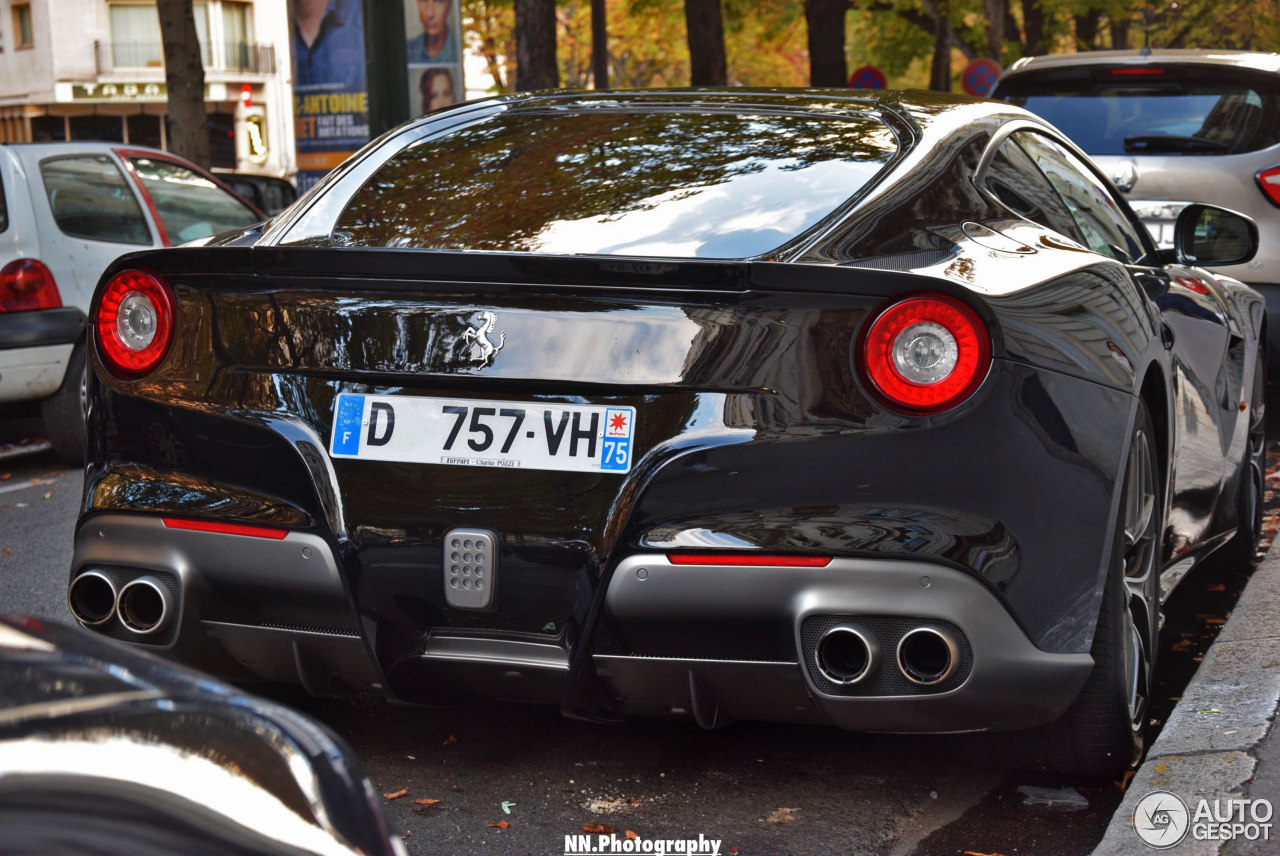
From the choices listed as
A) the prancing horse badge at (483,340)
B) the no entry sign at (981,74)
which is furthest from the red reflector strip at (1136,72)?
the no entry sign at (981,74)

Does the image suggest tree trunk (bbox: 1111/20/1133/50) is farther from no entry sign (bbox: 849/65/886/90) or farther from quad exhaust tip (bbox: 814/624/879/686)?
quad exhaust tip (bbox: 814/624/879/686)

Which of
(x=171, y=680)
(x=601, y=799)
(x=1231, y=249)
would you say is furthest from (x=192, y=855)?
(x=1231, y=249)

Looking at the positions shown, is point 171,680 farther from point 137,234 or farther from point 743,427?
point 137,234

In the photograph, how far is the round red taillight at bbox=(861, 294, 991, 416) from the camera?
3.05 m

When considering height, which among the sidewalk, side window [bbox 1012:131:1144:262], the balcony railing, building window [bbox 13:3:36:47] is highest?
building window [bbox 13:3:36:47]

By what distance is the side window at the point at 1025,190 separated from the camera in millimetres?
3869

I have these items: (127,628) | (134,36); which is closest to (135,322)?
(127,628)

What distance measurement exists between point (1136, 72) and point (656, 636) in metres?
6.39

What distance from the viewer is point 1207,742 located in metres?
3.48

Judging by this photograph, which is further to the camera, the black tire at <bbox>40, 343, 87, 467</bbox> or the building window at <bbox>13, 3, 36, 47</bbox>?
the building window at <bbox>13, 3, 36, 47</bbox>

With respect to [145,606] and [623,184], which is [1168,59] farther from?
[145,606]

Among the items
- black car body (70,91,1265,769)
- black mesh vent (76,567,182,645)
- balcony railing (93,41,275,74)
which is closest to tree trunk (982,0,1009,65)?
black car body (70,91,1265,769)

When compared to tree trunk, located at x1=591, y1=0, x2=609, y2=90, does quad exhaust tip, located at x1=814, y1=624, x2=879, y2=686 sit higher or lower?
lower

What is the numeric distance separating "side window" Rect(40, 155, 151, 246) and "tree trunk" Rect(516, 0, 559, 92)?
7.95m
